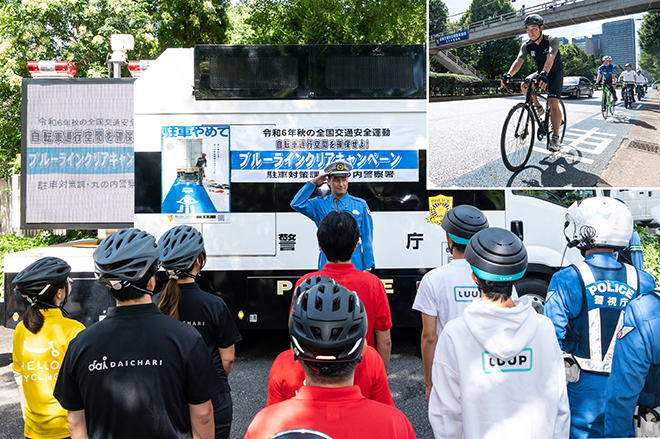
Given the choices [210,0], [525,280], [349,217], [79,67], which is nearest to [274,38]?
[210,0]

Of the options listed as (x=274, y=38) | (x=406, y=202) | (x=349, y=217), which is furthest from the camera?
(x=274, y=38)

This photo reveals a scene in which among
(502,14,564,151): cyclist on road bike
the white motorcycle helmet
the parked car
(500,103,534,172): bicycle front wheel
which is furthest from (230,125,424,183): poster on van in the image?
the white motorcycle helmet

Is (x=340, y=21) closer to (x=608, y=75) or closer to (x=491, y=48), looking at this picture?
(x=491, y=48)

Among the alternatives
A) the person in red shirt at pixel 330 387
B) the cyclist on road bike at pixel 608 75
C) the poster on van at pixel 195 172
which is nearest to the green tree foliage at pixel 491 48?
the cyclist on road bike at pixel 608 75

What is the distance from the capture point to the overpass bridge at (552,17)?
5.45m

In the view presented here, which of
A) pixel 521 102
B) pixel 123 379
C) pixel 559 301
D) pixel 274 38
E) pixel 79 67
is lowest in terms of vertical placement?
pixel 123 379

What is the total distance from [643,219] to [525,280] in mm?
4327

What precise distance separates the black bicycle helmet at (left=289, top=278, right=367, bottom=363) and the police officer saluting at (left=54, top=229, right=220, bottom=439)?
0.62 m

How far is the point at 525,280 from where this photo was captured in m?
5.45

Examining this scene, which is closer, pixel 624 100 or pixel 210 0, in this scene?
pixel 624 100

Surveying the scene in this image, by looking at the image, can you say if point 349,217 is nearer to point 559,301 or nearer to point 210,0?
point 559,301

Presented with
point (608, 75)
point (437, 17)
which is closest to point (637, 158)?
point (608, 75)

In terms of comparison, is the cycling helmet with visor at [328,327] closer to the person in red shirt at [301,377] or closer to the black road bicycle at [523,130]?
the person in red shirt at [301,377]

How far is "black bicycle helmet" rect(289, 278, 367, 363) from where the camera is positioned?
57.7 inches
